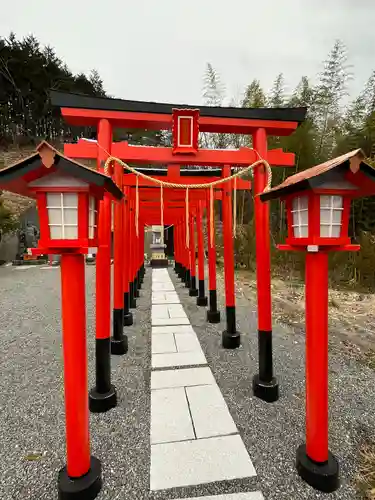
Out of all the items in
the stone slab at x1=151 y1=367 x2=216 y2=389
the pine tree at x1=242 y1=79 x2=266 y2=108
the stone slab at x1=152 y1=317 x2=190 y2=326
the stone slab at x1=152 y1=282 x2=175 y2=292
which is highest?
the pine tree at x1=242 y1=79 x2=266 y2=108

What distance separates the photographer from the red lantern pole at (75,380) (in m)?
1.54

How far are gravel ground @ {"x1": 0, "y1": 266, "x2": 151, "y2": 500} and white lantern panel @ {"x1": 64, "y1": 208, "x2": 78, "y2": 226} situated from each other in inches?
68.4

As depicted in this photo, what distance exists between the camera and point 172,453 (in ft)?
6.29

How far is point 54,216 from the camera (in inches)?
59.3

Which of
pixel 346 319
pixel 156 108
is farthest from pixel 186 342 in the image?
pixel 346 319

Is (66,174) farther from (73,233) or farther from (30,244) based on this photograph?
(30,244)

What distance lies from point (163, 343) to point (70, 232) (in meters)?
2.85

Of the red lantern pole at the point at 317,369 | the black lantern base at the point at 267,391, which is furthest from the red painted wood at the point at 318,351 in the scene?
the black lantern base at the point at 267,391

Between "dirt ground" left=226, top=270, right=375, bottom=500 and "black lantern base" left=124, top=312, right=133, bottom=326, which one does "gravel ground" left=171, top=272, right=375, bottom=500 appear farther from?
"black lantern base" left=124, top=312, right=133, bottom=326

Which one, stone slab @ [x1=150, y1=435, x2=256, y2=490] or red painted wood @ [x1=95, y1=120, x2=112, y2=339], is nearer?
stone slab @ [x1=150, y1=435, x2=256, y2=490]

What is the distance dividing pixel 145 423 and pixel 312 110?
14.4 metres

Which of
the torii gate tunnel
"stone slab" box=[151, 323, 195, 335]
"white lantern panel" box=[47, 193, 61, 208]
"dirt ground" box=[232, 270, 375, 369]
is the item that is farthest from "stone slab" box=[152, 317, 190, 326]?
"white lantern panel" box=[47, 193, 61, 208]

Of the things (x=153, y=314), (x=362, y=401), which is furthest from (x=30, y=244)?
(x=362, y=401)

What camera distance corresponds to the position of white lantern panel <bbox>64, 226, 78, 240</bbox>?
1509mm
